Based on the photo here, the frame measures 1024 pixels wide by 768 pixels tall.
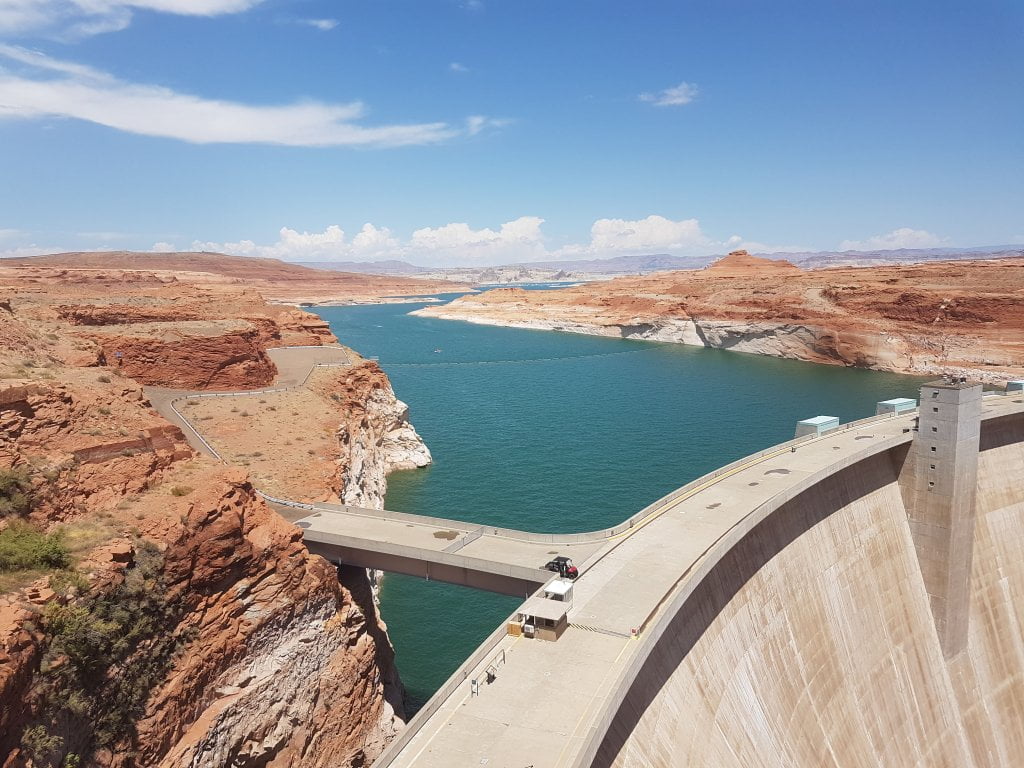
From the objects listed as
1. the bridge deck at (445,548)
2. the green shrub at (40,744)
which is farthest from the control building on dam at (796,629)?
the green shrub at (40,744)

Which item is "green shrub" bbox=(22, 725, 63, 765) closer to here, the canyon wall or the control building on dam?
the control building on dam

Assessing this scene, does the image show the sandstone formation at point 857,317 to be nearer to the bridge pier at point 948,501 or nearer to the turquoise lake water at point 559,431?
the turquoise lake water at point 559,431

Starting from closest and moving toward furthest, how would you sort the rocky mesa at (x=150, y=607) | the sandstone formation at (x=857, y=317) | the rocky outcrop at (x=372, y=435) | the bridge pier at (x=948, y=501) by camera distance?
1. the rocky mesa at (x=150, y=607)
2. the bridge pier at (x=948, y=501)
3. the rocky outcrop at (x=372, y=435)
4. the sandstone formation at (x=857, y=317)

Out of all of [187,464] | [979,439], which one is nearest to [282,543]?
[187,464]

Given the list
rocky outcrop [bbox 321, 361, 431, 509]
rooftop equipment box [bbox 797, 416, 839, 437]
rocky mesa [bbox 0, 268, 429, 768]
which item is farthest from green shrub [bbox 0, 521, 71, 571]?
rooftop equipment box [bbox 797, 416, 839, 437]

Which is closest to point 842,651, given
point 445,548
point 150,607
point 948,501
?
point 948,501
